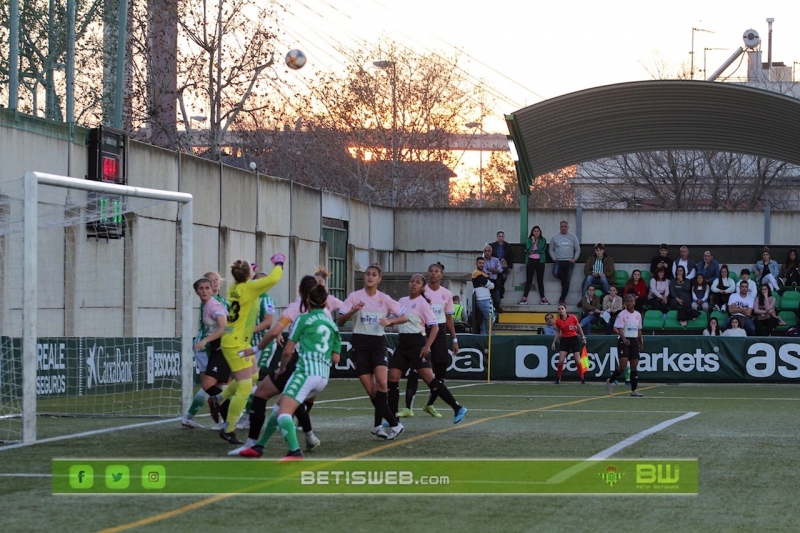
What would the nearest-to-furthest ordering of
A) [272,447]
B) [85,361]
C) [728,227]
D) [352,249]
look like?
[272,447]
[85,361]
[352,249]
[728,227]

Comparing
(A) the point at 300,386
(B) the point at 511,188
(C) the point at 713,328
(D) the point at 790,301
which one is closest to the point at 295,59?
(C) the point at 713,328

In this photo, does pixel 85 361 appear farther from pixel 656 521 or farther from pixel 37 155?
pixel 656 521

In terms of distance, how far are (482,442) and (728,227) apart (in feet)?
83.5

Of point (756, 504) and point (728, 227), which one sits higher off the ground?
point (728, 227)

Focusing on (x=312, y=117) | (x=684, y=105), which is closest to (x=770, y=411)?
(x=684, y=105)

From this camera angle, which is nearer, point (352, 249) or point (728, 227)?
point (352, 249)

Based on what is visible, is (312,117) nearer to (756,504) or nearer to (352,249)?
(352,249)

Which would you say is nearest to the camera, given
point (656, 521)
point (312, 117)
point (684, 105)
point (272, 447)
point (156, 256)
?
point (656, 521)

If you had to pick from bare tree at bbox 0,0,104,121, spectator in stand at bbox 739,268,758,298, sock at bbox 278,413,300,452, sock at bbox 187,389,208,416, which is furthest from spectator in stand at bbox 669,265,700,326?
sock at bbox 278,413,300,452

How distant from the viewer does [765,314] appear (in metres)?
29.3

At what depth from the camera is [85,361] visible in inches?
752

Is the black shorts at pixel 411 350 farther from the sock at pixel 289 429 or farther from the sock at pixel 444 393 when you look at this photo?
the sock at pixel 289 429

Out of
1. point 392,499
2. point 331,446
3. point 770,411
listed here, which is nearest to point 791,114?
point 770,411

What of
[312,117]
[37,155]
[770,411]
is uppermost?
[312,117]
